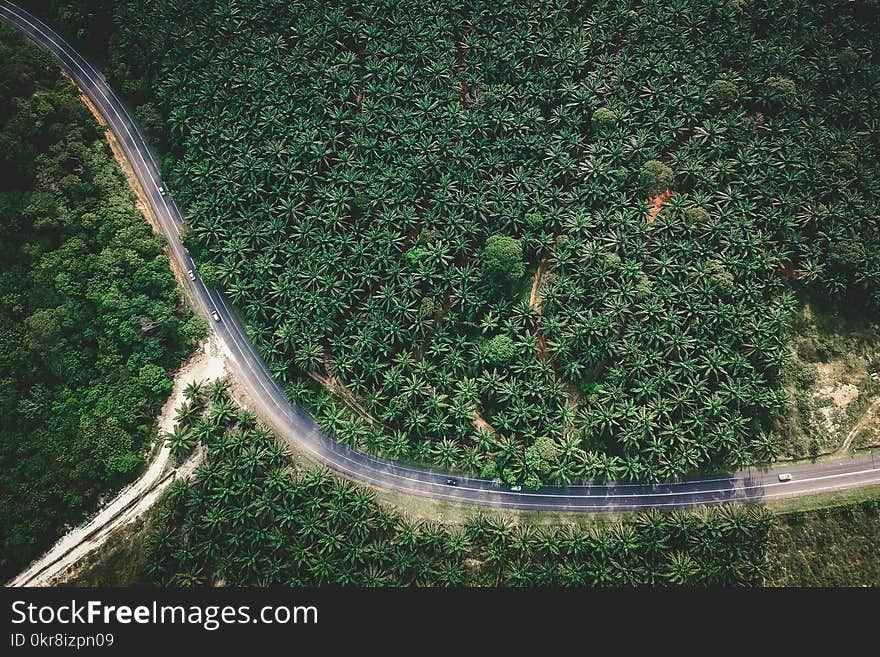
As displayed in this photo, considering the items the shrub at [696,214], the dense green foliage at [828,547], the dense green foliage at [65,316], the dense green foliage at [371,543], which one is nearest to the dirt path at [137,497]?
the dense green foliage at [65,316]

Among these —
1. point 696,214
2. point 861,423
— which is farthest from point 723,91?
point 861,423

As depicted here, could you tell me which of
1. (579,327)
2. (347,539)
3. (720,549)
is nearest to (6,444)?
(347,539)

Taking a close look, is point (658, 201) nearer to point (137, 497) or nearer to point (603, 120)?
point (603, 120)

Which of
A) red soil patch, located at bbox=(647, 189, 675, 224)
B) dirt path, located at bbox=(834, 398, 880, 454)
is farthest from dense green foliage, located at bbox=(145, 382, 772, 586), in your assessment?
red soil patch, located at bbox=(647, 189, 675, 224)

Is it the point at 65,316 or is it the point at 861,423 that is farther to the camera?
the point at 861,423

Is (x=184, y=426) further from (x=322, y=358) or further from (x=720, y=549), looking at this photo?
(x=720, y=549)
